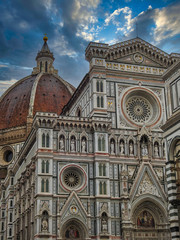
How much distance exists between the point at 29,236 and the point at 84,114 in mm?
13538

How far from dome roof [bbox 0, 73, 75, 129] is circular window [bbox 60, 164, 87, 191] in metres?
34.0

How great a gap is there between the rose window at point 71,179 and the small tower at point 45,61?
1978 inches

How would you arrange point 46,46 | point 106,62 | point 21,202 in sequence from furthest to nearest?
point 46,46 < point 21,202 < point 106,62

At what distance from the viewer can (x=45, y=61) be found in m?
87.7

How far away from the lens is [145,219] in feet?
128

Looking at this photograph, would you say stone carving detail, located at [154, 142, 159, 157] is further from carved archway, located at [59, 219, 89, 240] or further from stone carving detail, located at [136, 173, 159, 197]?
Result: carved archway, located at [59, 219, 89, 240]

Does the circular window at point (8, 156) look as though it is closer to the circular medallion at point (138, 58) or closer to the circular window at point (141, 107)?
the circular window at point (141, 107)

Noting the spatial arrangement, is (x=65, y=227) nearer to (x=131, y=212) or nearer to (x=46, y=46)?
(x=131, y=212)

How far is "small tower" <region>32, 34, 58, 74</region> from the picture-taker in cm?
8669

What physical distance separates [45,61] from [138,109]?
47.8 m

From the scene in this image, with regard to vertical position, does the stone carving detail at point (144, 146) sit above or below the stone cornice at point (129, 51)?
below

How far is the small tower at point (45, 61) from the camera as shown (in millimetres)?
86688

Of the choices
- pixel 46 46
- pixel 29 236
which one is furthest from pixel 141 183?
pixel 46 46

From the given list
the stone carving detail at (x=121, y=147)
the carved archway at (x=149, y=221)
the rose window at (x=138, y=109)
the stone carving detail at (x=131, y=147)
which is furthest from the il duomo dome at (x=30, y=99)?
the carved archway at (x=149, y=221)
